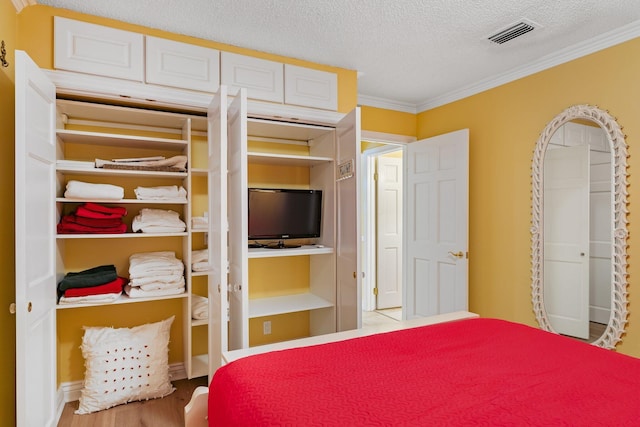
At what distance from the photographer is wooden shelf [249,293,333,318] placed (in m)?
2.79

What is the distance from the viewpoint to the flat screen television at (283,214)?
2.90 metres

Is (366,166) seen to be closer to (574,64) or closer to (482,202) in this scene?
(482,202)

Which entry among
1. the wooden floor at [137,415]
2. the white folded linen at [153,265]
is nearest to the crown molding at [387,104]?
the white folded linen at [153,265]

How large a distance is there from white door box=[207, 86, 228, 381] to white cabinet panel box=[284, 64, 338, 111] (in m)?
0.67

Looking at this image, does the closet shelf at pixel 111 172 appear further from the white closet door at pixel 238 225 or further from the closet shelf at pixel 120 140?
the white closet door at pixel 238 225

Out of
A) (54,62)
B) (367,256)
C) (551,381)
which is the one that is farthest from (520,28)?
(367,256)

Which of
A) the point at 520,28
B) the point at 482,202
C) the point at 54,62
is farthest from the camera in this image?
the point at 482,202

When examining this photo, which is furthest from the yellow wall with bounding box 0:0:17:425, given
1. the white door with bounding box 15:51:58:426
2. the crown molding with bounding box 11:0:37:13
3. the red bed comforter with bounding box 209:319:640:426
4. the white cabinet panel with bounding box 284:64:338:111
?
the white cabinet panel with bounding box 284:64:338:111

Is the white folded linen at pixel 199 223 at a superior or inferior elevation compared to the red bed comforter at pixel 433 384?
superior

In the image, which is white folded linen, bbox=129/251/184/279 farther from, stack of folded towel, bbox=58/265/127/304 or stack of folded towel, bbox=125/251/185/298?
stack of folded towel, bbox=58/265/127/304

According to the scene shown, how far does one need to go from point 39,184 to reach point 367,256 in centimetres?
385

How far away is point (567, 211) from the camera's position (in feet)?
9.25

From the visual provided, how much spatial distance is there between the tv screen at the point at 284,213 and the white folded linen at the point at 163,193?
50 cm

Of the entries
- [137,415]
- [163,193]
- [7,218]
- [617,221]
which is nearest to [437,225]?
[617,221]
